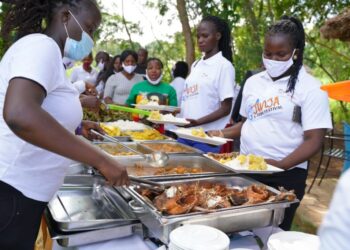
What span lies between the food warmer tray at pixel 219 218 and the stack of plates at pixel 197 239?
7cm

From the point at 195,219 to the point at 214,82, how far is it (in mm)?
1591

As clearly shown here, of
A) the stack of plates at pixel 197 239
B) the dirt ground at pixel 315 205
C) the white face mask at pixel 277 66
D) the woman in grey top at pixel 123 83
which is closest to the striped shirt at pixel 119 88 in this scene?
the woman in grey top at pixel 123 83

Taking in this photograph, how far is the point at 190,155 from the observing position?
2248mm

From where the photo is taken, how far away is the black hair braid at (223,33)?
283cm

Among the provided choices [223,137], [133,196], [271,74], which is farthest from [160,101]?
[133,196]

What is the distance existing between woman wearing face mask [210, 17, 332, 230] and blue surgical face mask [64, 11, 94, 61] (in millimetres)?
910

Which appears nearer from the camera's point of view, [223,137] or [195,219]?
[195,219]

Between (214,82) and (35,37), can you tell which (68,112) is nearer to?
(35,37)

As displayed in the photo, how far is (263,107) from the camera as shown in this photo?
1864 mm

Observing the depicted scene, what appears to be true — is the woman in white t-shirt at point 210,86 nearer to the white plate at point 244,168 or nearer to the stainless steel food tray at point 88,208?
the white plate at point 244,168

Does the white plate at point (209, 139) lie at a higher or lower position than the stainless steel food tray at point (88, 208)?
higher

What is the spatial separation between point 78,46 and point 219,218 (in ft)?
2.44

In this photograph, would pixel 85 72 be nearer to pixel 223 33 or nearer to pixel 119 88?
pixel 119 88

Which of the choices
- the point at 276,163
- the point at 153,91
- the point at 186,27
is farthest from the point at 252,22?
the point at 276,163
